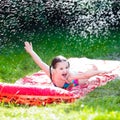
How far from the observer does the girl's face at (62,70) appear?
6133 mm

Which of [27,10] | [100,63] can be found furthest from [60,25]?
[100,63]

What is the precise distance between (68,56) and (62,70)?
297 centimetres

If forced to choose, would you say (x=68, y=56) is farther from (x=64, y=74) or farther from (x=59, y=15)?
(x=59, y=15)

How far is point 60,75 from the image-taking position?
618 centimetres

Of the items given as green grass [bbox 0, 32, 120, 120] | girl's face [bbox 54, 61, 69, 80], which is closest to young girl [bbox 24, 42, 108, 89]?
girl's face [bbox 54, 61, 69, 80]

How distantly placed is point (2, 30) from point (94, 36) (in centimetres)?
224

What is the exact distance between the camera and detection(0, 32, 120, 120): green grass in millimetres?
4676

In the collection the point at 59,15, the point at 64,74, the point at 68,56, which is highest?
the point at 59,15

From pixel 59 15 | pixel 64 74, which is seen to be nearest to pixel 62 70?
pixel 64 74

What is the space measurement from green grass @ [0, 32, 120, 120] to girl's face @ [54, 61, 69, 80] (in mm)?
508

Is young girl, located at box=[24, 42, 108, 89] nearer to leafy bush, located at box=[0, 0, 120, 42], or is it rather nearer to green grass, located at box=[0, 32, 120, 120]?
green grass, located at box=[0, 32, 120, 120]

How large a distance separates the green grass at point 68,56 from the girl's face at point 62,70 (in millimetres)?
508

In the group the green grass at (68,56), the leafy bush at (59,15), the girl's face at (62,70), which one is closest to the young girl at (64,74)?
the girl's face at (62,70)

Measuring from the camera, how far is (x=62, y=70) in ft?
20.2
